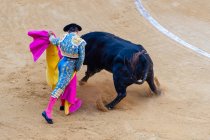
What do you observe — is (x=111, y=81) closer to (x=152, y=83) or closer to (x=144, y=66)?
(x=152, y=83)

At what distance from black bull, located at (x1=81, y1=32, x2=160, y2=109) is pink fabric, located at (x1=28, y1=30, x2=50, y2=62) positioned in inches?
29.1

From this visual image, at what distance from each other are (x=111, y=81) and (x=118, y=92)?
0.99 m

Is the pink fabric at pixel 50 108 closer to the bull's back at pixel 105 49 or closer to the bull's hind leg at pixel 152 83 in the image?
the bull's back at pixel 105 49

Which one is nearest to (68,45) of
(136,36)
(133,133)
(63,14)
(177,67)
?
(133,133)

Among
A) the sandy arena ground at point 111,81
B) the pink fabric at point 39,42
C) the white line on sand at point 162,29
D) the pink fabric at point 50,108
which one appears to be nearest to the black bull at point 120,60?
the sandy arena ground at point 111,81

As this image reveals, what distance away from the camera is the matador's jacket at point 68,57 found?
7.25 metres

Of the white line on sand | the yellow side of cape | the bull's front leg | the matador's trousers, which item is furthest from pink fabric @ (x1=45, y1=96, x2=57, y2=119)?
the white line on sand

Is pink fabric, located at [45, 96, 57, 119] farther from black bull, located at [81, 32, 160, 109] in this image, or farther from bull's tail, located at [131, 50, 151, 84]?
bull's tail, located at [131, 50, 151, 84]

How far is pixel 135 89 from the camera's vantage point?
8.39 metres

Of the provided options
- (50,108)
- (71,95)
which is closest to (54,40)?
(71,95)

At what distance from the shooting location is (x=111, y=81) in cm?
861

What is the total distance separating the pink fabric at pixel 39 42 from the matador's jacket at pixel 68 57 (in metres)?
0.14

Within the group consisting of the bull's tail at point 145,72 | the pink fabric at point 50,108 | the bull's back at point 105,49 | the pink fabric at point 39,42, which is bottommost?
the pink fabric at point 50,108

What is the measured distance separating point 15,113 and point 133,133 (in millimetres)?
1732
